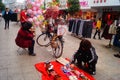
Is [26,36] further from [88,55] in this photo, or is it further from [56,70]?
[88,55]

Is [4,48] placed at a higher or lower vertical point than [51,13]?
lower

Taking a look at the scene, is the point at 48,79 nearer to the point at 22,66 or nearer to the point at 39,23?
the point at 22,66

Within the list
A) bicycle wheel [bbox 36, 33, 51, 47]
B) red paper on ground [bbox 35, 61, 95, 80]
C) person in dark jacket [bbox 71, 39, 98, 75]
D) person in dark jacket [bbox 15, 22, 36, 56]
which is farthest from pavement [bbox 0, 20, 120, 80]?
bicycle wheel [bbox 36, 33, 51, 47]

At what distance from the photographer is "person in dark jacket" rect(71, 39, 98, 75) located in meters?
5.32

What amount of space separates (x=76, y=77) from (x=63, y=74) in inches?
15.2

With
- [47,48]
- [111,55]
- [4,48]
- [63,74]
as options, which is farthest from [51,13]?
[63,74]

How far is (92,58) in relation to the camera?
17.5ft

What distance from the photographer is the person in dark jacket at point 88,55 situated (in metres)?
5.32

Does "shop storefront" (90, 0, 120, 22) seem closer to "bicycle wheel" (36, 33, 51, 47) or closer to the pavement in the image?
"bicycle wheel" (36, 33, 51, 47)

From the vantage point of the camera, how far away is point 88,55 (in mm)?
5469

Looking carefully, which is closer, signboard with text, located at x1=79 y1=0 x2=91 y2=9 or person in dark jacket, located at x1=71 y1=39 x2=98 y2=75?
person in dark jacket, located at x1=71 y1=39 x2=98 y2=75

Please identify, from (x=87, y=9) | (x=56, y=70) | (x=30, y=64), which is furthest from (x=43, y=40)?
(x=87, y=9)

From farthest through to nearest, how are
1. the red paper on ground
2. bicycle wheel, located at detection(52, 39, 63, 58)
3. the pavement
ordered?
bicycle wheel, located at detection(52, 39, 63, 58) < the pavement < the red paper on ground

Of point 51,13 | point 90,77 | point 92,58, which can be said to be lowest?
point 90,77
